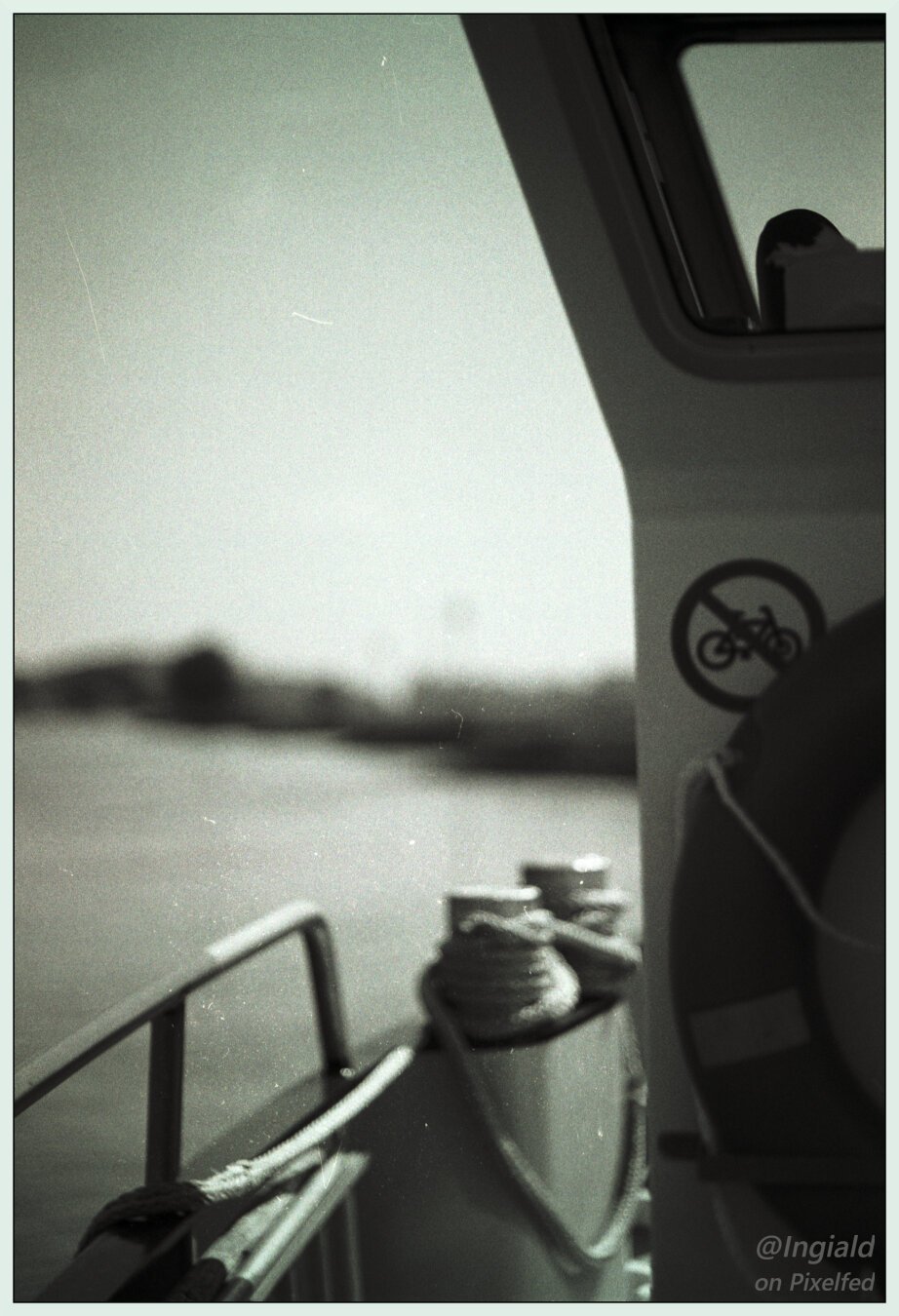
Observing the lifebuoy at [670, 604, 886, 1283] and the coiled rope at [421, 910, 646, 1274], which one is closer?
the lifebuoy at [670, 604, 886, 1283]

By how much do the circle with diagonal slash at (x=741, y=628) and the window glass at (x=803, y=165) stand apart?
0.63 feet

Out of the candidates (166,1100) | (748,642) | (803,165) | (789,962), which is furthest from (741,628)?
(166,1100)

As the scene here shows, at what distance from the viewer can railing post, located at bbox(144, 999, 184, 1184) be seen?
98 centimetres

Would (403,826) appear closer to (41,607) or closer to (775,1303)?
(41,607)

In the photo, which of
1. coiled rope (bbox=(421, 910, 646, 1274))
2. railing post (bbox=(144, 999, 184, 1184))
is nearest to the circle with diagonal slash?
coiled rope (bbox=(421, 910, 646, 1274))

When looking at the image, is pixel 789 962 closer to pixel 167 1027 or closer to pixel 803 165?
pixel 167 1027

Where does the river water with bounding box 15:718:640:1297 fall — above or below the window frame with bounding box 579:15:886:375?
below

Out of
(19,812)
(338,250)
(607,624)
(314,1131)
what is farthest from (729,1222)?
(338,250)

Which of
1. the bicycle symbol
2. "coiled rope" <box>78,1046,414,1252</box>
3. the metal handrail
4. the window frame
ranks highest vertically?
the window frame

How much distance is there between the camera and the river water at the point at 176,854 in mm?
973

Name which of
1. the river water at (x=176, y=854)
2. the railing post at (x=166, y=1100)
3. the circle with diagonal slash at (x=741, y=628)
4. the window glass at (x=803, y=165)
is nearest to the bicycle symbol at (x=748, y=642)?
the circle with diagonal slash at (x=741, y=628)

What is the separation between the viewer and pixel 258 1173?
101cm

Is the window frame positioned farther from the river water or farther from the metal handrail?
the metal handrail

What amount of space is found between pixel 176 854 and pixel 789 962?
0.47 m
